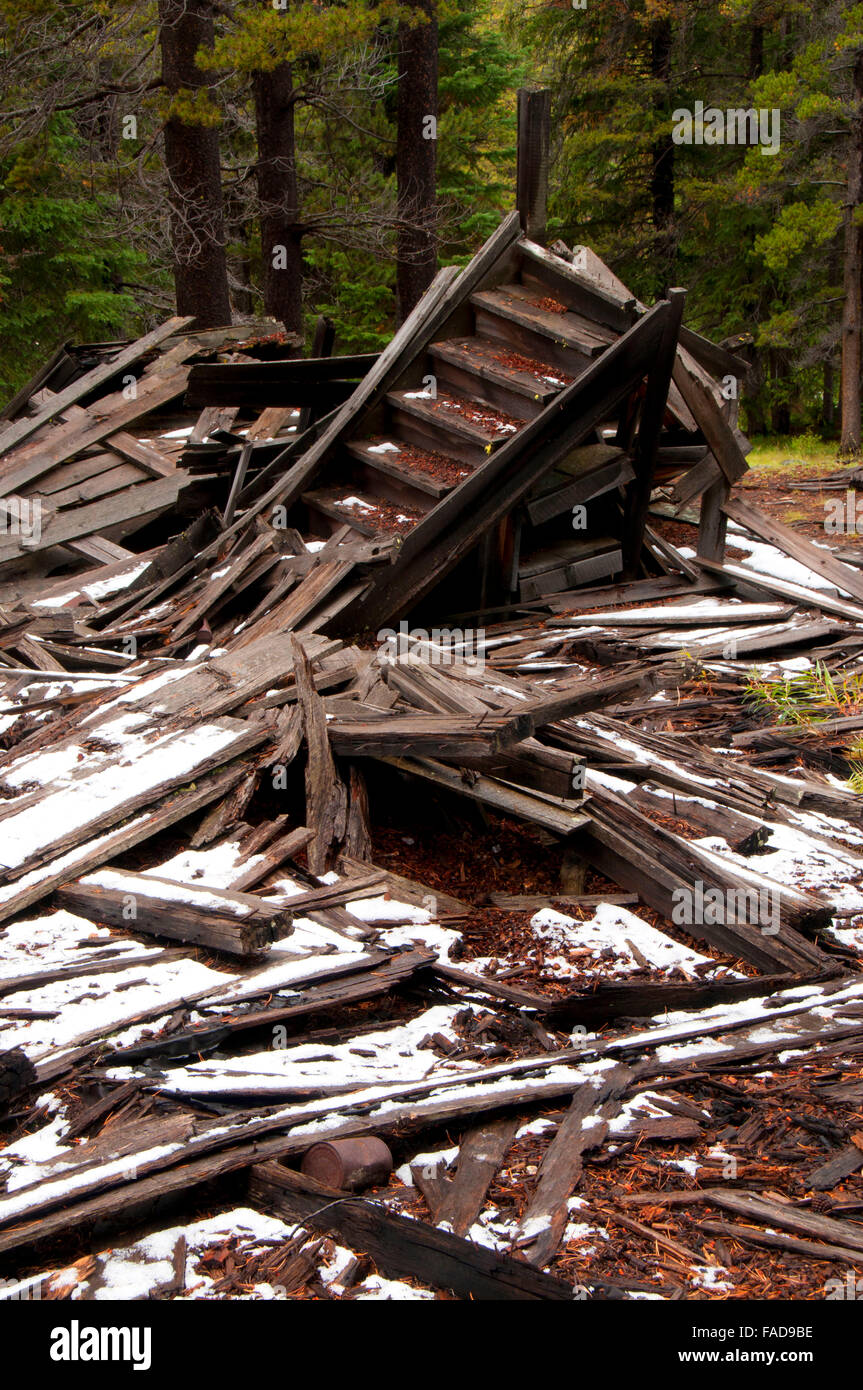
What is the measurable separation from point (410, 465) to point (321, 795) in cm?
426

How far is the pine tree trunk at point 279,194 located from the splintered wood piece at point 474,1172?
1489cm

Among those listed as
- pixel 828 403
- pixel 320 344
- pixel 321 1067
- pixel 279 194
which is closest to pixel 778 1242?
pixel 321 1067

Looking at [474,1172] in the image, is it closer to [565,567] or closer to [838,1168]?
[838,1168]

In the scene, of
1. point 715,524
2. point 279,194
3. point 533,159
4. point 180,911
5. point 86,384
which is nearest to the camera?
point 180,911

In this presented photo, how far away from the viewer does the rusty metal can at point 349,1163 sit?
2.88 metres

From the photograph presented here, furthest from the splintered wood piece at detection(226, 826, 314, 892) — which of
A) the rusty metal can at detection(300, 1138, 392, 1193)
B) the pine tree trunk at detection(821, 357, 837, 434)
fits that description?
the pine tree trunk at detection(821, 357, 837, 434)

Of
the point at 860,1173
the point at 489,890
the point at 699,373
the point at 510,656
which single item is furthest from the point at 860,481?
the point at 860,1173

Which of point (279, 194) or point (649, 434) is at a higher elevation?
point (279, 194)

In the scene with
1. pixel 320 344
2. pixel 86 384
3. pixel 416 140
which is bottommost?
pixel 86 384

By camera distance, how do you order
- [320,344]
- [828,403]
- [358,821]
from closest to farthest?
[358,821]
[320,344]
[828,403]

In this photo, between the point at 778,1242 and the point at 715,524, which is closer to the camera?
the point at 778,1242

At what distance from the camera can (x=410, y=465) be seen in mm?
8602

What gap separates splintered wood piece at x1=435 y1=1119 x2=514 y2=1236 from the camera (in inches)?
112

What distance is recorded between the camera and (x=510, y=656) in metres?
7.66
